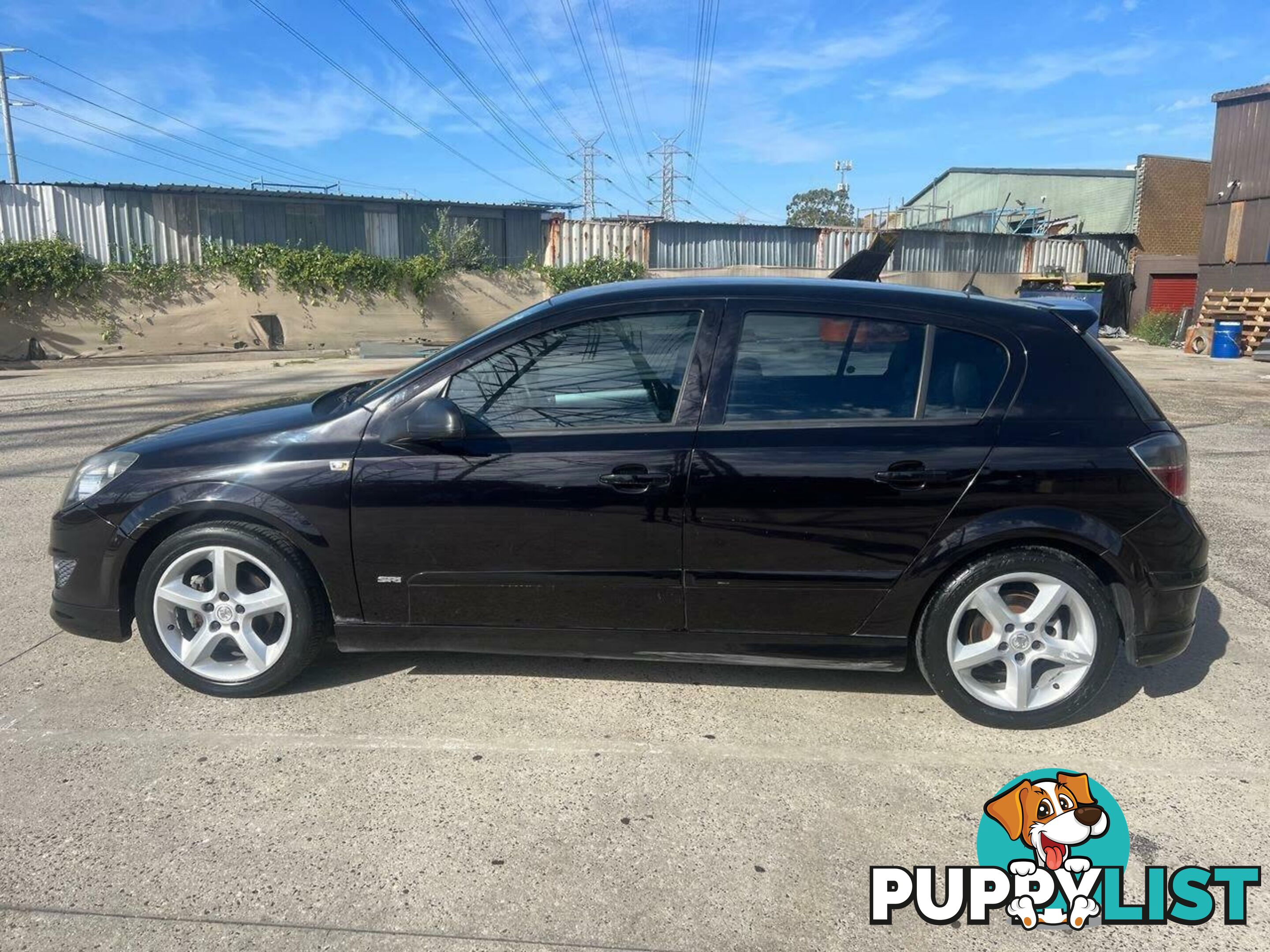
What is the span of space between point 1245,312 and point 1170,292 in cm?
758

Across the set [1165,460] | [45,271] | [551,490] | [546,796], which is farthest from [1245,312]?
[45,271]

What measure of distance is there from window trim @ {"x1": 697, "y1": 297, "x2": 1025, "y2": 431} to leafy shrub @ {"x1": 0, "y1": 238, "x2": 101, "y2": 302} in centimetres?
2221

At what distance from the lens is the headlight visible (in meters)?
3.72

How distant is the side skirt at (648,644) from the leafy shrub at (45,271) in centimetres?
2156

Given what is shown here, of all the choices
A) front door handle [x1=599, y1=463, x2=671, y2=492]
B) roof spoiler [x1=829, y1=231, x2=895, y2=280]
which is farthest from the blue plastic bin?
front door handle [x1=599, y1=463, x2=671, y2=492]

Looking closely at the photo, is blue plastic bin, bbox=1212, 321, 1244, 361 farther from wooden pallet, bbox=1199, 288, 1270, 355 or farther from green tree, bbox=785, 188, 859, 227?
green tree, bbox=785, 188, 859, 227

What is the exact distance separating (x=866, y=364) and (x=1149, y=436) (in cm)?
106

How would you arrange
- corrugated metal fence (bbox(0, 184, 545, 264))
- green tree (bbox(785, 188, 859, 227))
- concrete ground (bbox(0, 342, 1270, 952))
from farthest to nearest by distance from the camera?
green tree (bbox(785, 188, 859, 227)) < corrugated metal fence (bbox(0, 184, 545, 264)) < concrete ground (bbox(0, 342, 1270, 952))

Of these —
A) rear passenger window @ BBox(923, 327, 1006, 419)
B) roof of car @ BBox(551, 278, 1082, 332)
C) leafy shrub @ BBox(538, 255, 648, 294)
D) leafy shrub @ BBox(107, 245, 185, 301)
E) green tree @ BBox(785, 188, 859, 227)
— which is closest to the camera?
rear passenger window @ BBox(923, 327, 1006, 419)

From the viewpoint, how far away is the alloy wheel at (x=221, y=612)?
367cm

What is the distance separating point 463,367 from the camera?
3.63 metres

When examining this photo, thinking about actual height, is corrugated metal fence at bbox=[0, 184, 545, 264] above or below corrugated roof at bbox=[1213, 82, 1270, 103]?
below

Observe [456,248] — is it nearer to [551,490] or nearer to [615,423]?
[615,423]

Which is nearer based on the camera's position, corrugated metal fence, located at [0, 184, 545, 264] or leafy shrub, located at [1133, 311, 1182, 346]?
corrugated metal fence, located at [0, 184, 545, 264]
